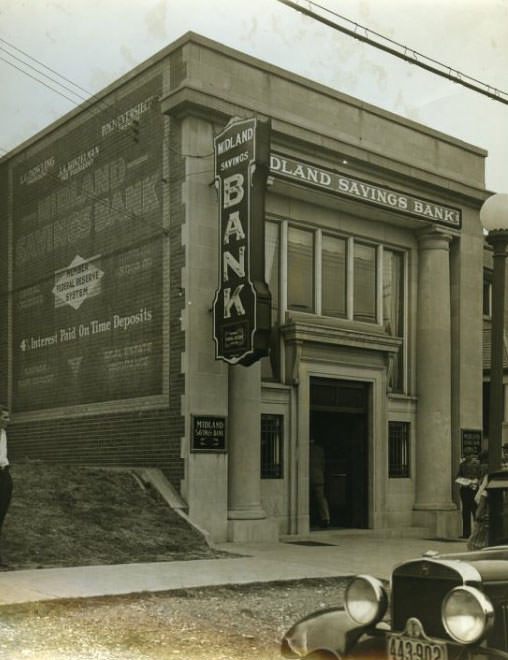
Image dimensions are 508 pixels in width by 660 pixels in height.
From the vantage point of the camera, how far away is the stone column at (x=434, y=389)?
63.2ft

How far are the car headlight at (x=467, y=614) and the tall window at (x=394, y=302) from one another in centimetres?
1461

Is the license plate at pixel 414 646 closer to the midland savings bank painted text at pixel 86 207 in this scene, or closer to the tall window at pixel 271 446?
the tall window at pixel 271 446

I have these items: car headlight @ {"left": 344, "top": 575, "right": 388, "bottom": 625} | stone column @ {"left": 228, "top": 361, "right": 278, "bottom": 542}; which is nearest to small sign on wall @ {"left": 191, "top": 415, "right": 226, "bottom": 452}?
stone column @ {"left": 228, "top": 361, "right": 278, "bottom": 542}

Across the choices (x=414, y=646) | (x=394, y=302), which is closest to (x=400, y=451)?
(x=394, y=302)

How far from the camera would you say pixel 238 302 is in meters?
15.1

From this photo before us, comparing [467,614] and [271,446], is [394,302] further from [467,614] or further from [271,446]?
[467,614]

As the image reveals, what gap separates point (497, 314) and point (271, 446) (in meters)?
7.67

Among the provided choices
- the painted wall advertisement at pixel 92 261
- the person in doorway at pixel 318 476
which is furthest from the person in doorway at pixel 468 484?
the painted wall advertisement at pixel 92 261

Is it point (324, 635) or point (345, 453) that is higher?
point (345, 453)

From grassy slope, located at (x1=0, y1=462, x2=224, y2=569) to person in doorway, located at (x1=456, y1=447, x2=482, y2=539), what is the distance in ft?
19.6

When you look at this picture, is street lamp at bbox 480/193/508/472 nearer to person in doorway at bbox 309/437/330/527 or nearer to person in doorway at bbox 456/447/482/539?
person in doorway at bbox 456/447/482/539

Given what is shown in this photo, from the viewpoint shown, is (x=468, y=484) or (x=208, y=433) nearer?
(x=208, y=433)

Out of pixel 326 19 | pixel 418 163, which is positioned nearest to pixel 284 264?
pixel 418 163

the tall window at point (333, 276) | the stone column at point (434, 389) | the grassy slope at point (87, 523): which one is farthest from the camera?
the stone column at point (434, 389)
